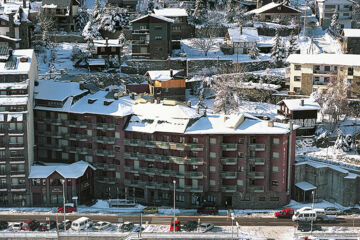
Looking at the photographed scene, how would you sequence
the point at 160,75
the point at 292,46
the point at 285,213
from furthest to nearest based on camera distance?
the point at 292,46, the point at 160,75, the point at 285,213

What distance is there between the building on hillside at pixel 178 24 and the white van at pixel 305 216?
78769mm

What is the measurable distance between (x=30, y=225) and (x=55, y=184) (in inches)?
477

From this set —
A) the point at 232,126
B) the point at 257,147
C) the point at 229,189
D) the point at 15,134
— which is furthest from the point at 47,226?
the point at 257,147

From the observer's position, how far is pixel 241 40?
18050 cm

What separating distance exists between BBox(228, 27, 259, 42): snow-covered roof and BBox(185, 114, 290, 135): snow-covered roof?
5607cm

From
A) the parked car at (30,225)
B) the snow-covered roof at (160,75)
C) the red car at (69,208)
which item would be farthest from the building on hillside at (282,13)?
the parked car at (30,225)

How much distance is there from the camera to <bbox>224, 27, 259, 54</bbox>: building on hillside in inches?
Answer: 7111

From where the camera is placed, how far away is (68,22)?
194m

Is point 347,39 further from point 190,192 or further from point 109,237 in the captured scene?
point 109,237

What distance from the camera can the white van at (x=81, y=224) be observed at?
11581 centimetres

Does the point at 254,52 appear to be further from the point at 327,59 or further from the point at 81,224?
the point at 81,224

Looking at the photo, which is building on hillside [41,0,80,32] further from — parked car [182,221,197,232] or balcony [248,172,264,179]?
parked car [182,221,197,232]

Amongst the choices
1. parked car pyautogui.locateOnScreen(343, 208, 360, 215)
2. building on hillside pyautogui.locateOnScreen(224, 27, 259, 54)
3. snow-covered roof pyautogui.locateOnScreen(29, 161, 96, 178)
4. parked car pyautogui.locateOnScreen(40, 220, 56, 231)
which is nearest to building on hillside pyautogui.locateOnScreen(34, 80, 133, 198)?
snow-covered roof pyautogui.locateOnScreen(29, 161, 96, 178)

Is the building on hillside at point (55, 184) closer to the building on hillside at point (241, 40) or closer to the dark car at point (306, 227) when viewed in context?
the dark car at point (306, 227)
